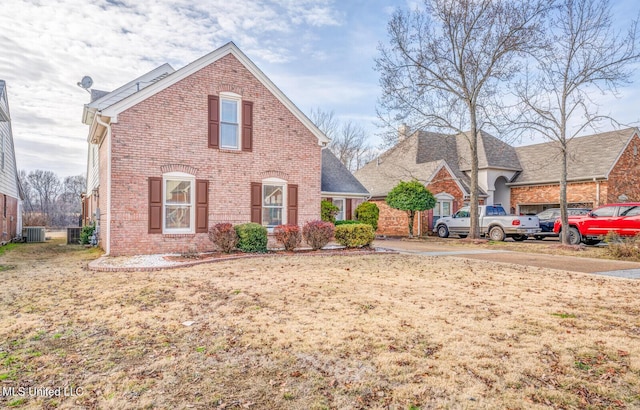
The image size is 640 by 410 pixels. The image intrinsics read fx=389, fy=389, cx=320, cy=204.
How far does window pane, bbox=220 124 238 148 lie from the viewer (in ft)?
41.8

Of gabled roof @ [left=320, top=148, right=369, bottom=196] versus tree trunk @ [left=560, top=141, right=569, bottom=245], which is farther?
gabled roof @ [left=320, top=148, right=369, bottom=196]

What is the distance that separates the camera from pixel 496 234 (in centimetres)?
1939

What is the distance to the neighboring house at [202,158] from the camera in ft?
36.9

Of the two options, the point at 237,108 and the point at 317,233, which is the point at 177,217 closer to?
the point at 237,108

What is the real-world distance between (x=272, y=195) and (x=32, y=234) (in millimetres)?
12887

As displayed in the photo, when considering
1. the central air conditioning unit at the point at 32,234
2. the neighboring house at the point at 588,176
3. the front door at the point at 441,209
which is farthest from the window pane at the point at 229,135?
the neighboring house at the point at 588,176

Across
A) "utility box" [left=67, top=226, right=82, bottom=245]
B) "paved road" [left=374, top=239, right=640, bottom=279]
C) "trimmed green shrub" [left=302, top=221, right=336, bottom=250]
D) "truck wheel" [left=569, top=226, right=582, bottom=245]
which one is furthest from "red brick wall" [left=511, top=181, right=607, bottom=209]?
"utility box" [left=67, top=226, right=82, bottom=245]

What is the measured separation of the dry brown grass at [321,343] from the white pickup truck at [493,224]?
11.3m

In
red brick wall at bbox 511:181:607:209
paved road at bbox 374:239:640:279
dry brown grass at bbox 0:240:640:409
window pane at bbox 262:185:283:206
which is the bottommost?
paved road at bbox 374:239:640:279

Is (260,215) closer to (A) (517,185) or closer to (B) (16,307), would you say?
(B) (16,307)

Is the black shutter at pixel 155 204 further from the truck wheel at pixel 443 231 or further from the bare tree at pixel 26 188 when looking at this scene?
the bare tree at pixel 26 188

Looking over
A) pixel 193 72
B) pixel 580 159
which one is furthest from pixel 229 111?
pixel 580 159

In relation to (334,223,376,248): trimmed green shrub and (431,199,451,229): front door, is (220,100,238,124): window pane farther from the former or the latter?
(431,199,451,229): front door

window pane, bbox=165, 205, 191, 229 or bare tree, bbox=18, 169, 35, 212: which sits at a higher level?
bare tree, bbox=18, 169, 35, 212
